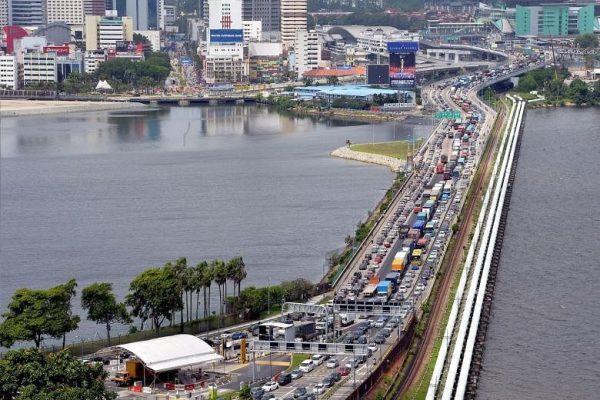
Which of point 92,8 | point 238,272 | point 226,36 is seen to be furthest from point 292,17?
point 238,272

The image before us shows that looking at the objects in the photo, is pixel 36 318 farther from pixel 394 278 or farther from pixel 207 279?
pixel 394 278

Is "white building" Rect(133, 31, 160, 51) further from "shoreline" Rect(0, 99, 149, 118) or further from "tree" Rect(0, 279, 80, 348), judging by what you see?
"tree" Rect(0, 279, 80, 348)

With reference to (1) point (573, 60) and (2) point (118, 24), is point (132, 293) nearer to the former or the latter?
(1) point (573, 60)

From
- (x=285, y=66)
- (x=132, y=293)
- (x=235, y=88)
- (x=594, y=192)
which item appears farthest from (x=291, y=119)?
(x=132, y=293)

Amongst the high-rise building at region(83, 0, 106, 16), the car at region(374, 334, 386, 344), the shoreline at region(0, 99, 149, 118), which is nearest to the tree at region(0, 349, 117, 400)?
the car at region(374, 334, 386, 344)

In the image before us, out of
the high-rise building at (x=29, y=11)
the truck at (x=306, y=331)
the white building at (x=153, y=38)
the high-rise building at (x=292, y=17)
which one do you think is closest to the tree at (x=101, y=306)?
the truck at (x=306, y=331)
